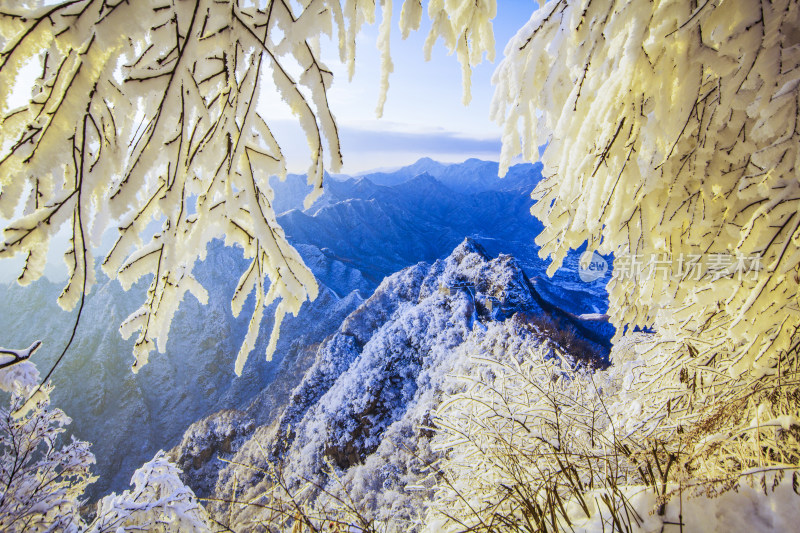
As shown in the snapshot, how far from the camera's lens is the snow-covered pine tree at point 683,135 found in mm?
1076

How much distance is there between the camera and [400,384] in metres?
11.6

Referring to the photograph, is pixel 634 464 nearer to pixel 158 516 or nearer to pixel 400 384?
pixel 158 516

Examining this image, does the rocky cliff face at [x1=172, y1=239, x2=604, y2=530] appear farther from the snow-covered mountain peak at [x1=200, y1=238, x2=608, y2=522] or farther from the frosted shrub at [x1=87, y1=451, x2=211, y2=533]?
the frosted shrub at [x1=87, y1=451, x2=211, y2=533]

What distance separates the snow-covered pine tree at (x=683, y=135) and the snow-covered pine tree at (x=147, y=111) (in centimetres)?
43

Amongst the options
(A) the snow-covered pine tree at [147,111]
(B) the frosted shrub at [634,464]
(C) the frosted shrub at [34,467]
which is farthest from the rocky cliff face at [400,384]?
(A) the snow-covered pine tree at [147,111]

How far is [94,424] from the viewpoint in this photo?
27.6m

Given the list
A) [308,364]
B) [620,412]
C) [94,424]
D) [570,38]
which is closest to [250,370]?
[308,364]

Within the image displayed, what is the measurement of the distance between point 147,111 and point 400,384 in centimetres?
1156

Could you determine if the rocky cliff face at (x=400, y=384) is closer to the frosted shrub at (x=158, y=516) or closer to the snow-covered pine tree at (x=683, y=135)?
the frosted shrub at (x=158, y=516)

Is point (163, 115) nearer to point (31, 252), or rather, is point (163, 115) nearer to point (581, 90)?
point (31, 252)

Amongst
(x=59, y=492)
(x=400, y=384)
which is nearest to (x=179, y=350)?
(x=400, y=384)

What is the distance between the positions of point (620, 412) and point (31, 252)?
14.2 ft

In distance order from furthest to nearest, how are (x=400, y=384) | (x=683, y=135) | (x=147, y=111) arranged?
(x=400, y=384), (x=683, y=135), (x=147, y=111)

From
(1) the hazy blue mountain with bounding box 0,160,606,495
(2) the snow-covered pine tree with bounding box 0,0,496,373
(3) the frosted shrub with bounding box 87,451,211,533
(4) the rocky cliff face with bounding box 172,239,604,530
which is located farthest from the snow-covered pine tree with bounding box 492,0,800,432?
(1) the hazy blue mountain with bounding box 0,160,606,495
